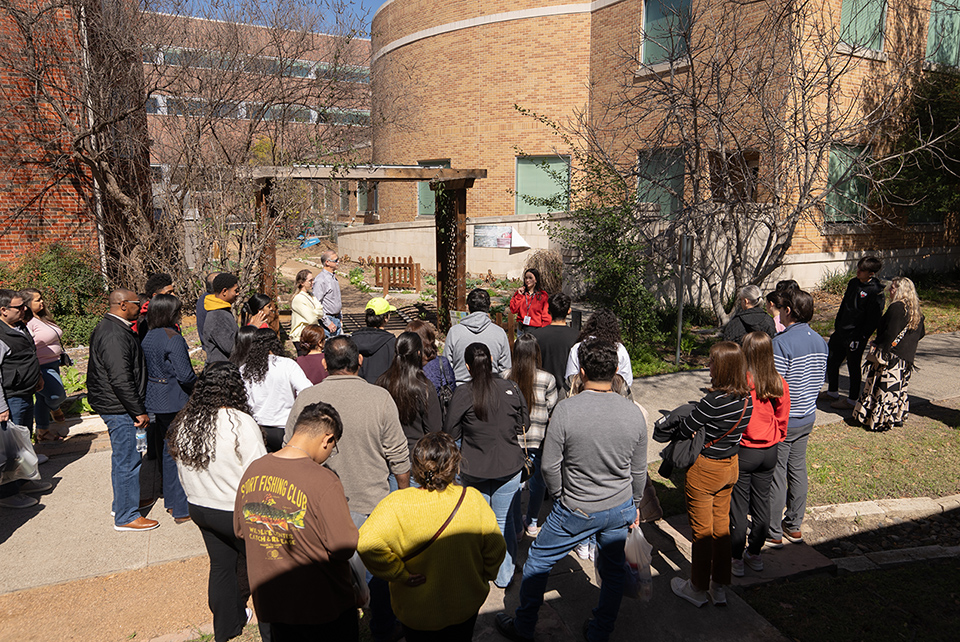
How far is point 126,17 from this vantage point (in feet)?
38.8

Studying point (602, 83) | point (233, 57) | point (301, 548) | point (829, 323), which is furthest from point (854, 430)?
point (602, 83)

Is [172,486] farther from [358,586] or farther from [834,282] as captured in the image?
[834,282]

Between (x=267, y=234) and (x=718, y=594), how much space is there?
9.41m

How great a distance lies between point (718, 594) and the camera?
13.0ft

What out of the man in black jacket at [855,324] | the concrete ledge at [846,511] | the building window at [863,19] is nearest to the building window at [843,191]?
the building window at [863,19]

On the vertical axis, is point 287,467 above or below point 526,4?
below

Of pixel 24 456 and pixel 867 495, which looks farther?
pixel 867 495

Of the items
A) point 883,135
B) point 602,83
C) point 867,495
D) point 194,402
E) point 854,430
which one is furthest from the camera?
point 602,83

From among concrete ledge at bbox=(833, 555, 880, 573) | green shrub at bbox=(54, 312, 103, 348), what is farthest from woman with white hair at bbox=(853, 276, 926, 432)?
green shrub at bbox=(54, 312, 103, 348)

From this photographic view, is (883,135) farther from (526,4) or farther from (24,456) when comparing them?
(24,456)

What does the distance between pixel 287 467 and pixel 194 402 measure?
0.97 meters

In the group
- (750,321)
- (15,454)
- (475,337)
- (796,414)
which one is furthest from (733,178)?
(15,454)

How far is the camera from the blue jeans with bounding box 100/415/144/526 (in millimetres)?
4824

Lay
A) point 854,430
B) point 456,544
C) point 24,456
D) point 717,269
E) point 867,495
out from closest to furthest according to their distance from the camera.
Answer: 1. point 456,544
2. point 24,456
3. point 867,495
4. point 854,430
5. point 717,269
